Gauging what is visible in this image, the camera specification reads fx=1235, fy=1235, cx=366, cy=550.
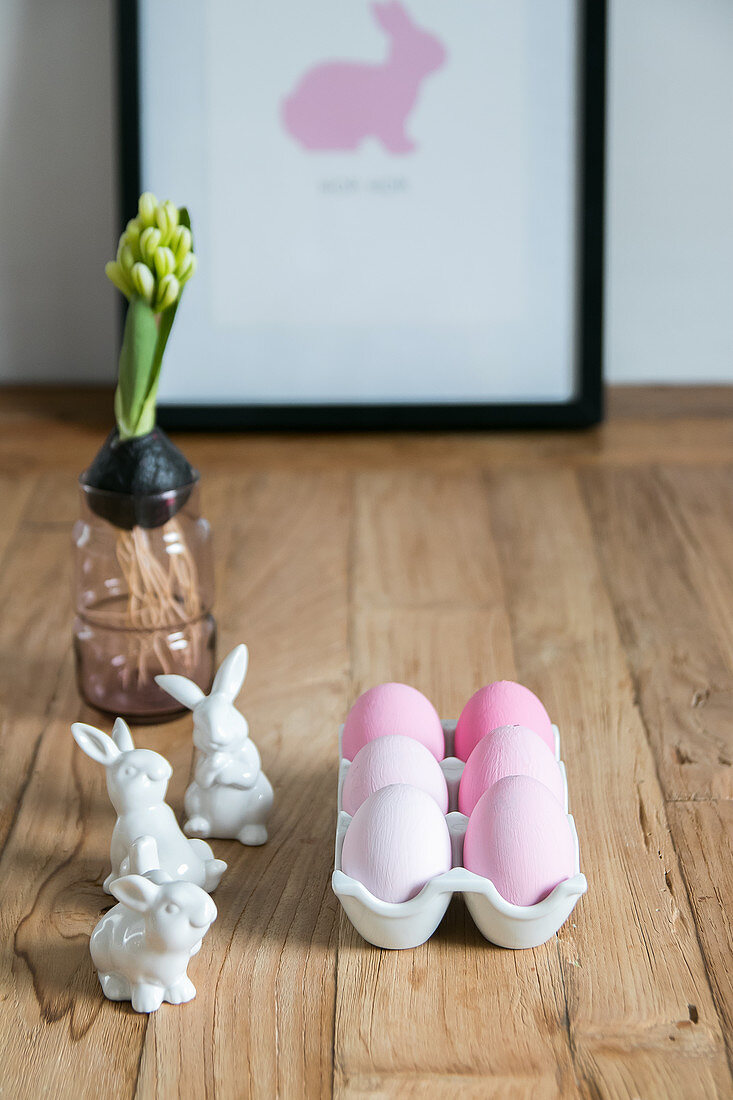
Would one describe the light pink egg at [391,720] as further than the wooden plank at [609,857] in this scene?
Yes

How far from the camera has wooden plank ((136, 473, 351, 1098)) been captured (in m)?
0.76

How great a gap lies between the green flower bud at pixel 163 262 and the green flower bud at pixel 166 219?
0.04 feet

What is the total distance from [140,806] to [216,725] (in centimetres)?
9

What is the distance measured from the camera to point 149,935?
0.77m

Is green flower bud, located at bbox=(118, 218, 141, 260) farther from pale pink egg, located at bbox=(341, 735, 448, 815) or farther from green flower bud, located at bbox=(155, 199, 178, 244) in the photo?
pale pink egg, located at bbox=(341, 735, 448, 815)

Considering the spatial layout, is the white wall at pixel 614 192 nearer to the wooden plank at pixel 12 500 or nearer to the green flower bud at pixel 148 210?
the wooden plank at pixel 12 500

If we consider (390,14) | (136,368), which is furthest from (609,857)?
(390,14)

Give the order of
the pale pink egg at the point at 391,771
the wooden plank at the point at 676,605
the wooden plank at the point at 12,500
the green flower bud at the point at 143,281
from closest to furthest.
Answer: the pale pink egg at the point at 391,771 → the green flower bud at the point at 143,281 → the wooden plank at the point at 676,605 → the wooden plank at the point at 12,500

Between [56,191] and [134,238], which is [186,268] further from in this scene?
[56,191]

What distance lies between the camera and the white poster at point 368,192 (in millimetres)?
1615

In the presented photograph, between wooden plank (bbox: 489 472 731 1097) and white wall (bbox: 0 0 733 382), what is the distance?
1.65 feet

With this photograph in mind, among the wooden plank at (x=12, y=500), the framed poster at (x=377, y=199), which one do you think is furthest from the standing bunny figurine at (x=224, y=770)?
the framed poster at (x=377, y=199)

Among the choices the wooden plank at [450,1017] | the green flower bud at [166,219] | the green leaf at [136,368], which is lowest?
the wooden plank at [450,1017]

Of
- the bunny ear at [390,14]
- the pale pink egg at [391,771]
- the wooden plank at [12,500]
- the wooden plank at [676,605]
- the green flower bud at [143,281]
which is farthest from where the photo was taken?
the bunny ear at [390,14]
